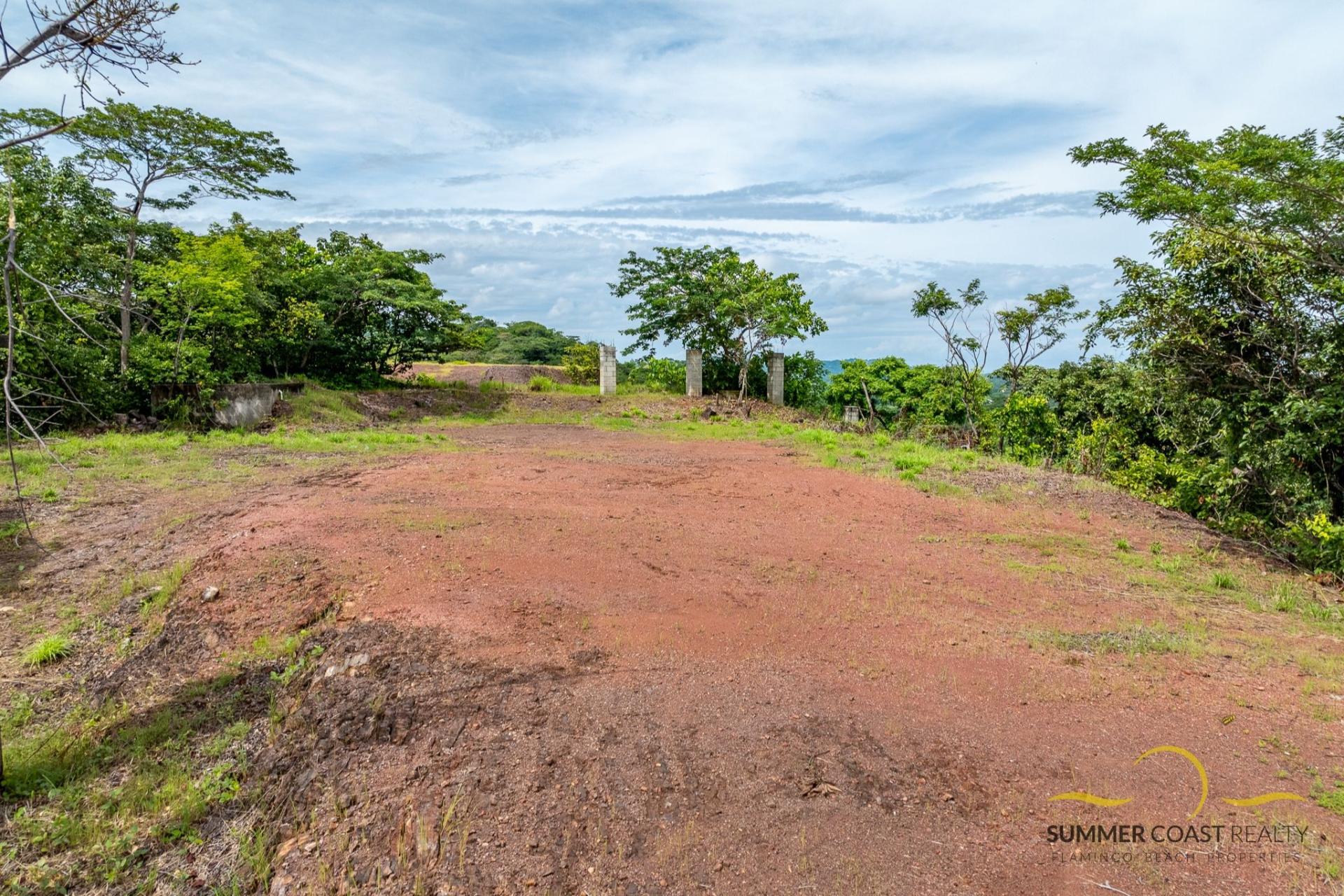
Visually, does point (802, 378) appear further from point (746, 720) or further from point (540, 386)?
point (746, 720)

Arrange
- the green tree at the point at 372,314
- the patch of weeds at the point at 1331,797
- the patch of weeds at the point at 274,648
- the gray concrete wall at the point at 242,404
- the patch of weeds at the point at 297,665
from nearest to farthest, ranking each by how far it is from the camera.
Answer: the patch of weeds at the point at 1331,797
the patch of weeds at the point at 297,665
the patch of weeds at the point at 274,648
the gray concrete wall at the point at 242,404
the green tree at the point at 372,314

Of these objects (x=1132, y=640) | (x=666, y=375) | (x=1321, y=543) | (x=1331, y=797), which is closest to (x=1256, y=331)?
(x=1321, y=543)

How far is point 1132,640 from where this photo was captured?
425 centimetres

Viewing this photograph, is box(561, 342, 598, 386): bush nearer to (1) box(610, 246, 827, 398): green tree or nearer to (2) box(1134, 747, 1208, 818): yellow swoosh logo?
(1) box(610, 246, 827, 398): green tree

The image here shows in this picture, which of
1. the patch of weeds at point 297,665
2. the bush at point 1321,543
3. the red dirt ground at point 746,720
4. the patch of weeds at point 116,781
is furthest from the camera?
the bush at point 1321,543

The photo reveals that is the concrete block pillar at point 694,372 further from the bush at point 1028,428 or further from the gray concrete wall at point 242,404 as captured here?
the gray concrete wall at point 242,404

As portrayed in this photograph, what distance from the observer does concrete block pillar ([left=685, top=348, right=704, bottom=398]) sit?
19250mm

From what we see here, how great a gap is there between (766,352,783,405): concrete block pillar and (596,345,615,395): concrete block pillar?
13.4ft

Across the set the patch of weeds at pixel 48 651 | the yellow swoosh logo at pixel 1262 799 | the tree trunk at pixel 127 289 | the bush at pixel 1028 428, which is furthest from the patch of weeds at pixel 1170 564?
the tree trunk at pixel 127 289

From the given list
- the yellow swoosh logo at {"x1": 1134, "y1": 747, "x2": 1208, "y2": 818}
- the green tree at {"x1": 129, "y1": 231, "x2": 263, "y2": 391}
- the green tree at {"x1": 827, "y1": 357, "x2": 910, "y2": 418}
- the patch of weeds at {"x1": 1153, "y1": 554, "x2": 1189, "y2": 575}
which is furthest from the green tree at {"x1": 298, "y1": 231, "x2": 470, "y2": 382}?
the yellow swoosh logo at {"x1": 1134, "y1": 747, "x2": 1208, "y2": 818}

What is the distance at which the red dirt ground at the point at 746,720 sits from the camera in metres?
2.50

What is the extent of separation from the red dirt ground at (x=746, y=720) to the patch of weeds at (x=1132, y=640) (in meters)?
0.14

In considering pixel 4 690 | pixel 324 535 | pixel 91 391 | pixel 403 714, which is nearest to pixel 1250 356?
pixel 403 714

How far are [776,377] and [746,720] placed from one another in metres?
16.3
